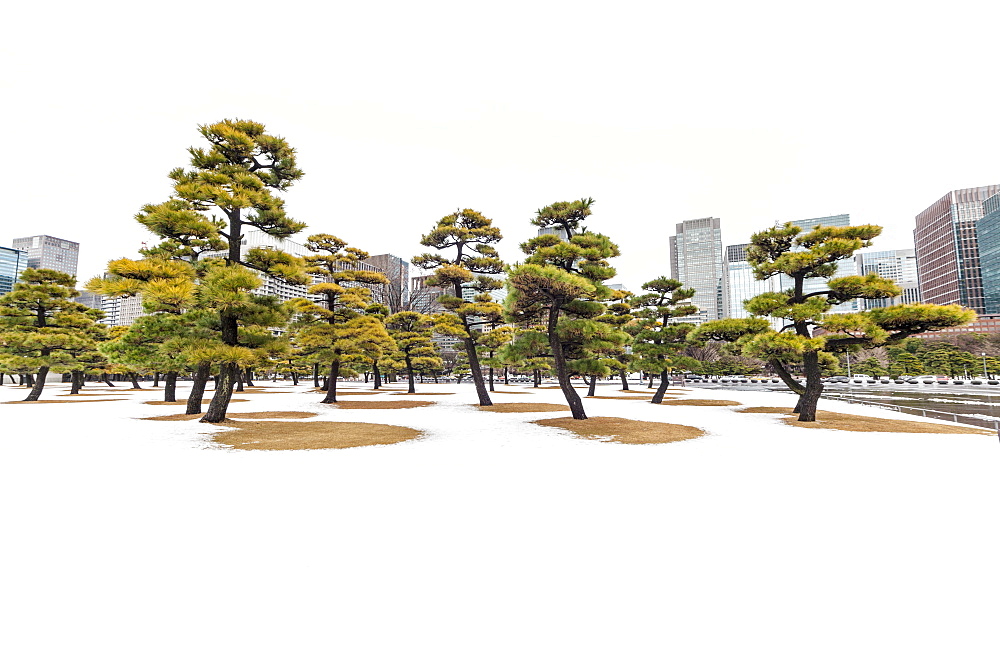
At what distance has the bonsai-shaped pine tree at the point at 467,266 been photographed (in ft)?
61.8

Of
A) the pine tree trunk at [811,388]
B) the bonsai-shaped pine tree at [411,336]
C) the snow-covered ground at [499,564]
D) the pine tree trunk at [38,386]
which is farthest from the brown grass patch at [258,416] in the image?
the pine tree trunk at [811,388]

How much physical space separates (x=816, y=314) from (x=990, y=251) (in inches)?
5215

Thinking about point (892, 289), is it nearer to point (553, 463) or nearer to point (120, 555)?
point (553, 463)

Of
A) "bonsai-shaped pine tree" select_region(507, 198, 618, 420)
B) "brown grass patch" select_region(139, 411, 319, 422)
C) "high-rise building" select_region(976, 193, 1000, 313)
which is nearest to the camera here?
"bonsai-shaped pine tree" select_region(507, 198, 618, 420)

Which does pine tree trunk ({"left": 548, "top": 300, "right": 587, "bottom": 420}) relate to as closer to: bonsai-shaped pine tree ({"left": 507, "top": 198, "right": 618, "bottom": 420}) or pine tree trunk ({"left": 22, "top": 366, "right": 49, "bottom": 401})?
bonsai-shaped pine tree ({"left": 507, "top": 198, "right": 618, "bottom": 420})

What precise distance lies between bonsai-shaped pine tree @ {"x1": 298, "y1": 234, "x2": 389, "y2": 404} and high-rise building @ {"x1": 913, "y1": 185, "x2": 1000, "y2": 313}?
13681 centimetres

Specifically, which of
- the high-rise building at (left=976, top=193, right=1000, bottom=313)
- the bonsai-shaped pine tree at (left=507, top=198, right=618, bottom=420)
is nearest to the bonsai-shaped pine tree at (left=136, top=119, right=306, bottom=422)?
the bonsai-shaped pine tree at (left=507, top=198, right=618, bottom=420)

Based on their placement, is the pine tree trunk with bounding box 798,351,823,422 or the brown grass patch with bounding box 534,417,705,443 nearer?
the brown grass patch with bounding box 534,417,705,443

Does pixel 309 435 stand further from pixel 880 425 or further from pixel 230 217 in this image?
pixel 880 425

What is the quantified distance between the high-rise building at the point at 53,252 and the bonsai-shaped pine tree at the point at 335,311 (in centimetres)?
16016

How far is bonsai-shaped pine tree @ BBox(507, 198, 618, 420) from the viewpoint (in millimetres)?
12195

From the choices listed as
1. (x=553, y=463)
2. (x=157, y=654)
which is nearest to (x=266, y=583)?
(x=157, y=654)

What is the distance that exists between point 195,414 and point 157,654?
48.4 feet

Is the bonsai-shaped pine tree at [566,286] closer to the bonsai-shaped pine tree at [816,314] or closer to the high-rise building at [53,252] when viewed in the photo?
the bonsai-shaped pine tree at [816,314]
